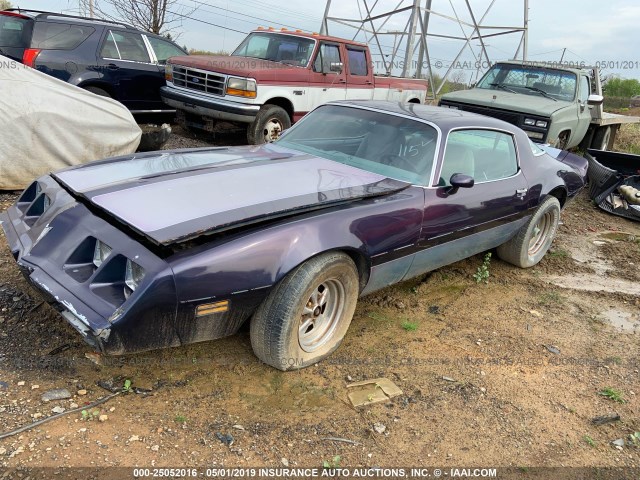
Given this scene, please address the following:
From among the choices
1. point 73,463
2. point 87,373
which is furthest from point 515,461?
point 87,373

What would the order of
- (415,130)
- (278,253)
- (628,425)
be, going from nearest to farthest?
(278,253), (628,425), (415,130)

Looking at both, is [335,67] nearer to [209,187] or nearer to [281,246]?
[209,187]

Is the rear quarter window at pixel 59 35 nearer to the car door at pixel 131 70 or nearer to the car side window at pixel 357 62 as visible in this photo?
the car door at pixel 131 70

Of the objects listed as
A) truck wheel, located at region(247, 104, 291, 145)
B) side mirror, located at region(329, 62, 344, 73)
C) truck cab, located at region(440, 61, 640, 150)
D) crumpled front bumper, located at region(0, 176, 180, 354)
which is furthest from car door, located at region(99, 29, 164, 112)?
crumpled front bumper, located at region(0, 176, 180, 354)

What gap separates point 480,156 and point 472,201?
0.56 meters

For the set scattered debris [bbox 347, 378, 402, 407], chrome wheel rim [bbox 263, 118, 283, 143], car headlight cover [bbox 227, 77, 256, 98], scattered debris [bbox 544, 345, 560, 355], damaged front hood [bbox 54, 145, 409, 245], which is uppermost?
car headlight cover [bbox 227, 77, 256, 98]

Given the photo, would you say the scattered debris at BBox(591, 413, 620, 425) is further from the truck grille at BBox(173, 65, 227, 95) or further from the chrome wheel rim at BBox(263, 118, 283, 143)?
the truck grille at BBox(173, 65, 227, 95)

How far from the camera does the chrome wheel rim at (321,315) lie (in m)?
3.12

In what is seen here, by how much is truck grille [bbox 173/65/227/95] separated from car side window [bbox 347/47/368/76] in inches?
111

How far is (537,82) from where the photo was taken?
9422 millimetres

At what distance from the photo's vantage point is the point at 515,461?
2668 mm

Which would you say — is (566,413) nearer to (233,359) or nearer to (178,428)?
(233,359)

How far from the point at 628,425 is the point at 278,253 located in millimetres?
2315

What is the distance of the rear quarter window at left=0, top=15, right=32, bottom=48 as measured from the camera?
734cm
